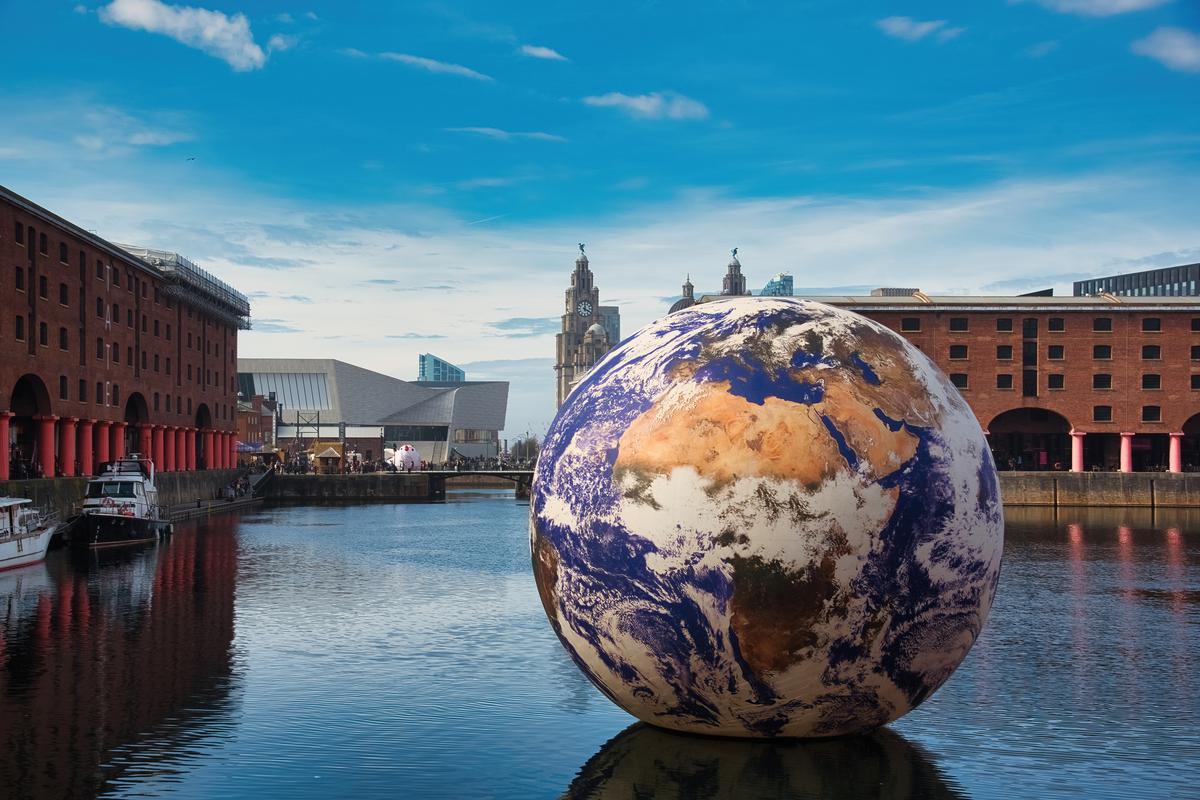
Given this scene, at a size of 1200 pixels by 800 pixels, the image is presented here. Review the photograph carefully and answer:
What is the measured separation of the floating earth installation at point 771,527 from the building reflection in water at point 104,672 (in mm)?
5393

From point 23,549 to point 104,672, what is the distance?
873 inches

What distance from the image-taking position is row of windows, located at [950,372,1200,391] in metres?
91.1

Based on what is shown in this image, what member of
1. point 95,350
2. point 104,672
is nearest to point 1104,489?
point 95,350

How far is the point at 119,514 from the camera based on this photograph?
48.4m

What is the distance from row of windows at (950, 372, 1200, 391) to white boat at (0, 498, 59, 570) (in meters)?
68.3

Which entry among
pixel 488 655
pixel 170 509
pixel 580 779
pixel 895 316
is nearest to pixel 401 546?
pixel 170 509

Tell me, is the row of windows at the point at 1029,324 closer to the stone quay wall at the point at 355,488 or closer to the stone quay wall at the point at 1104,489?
the stone quay wall at the point at 1104,489

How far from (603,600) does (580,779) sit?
205cm

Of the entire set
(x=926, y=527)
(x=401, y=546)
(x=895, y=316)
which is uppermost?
(x=895, y=316)

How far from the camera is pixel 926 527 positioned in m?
11.4

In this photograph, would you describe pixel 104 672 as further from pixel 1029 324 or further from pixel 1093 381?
pixel 1093 381

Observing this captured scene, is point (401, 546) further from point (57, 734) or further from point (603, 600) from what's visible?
point (603, 600)

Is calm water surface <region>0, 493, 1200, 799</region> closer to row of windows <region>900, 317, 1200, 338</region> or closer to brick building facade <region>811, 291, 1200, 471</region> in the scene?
row of windows <region>900, 317, 1200, 338</region>

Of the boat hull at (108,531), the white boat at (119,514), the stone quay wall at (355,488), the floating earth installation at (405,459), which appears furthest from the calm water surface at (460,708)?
the floating earth installation at (405,459)
